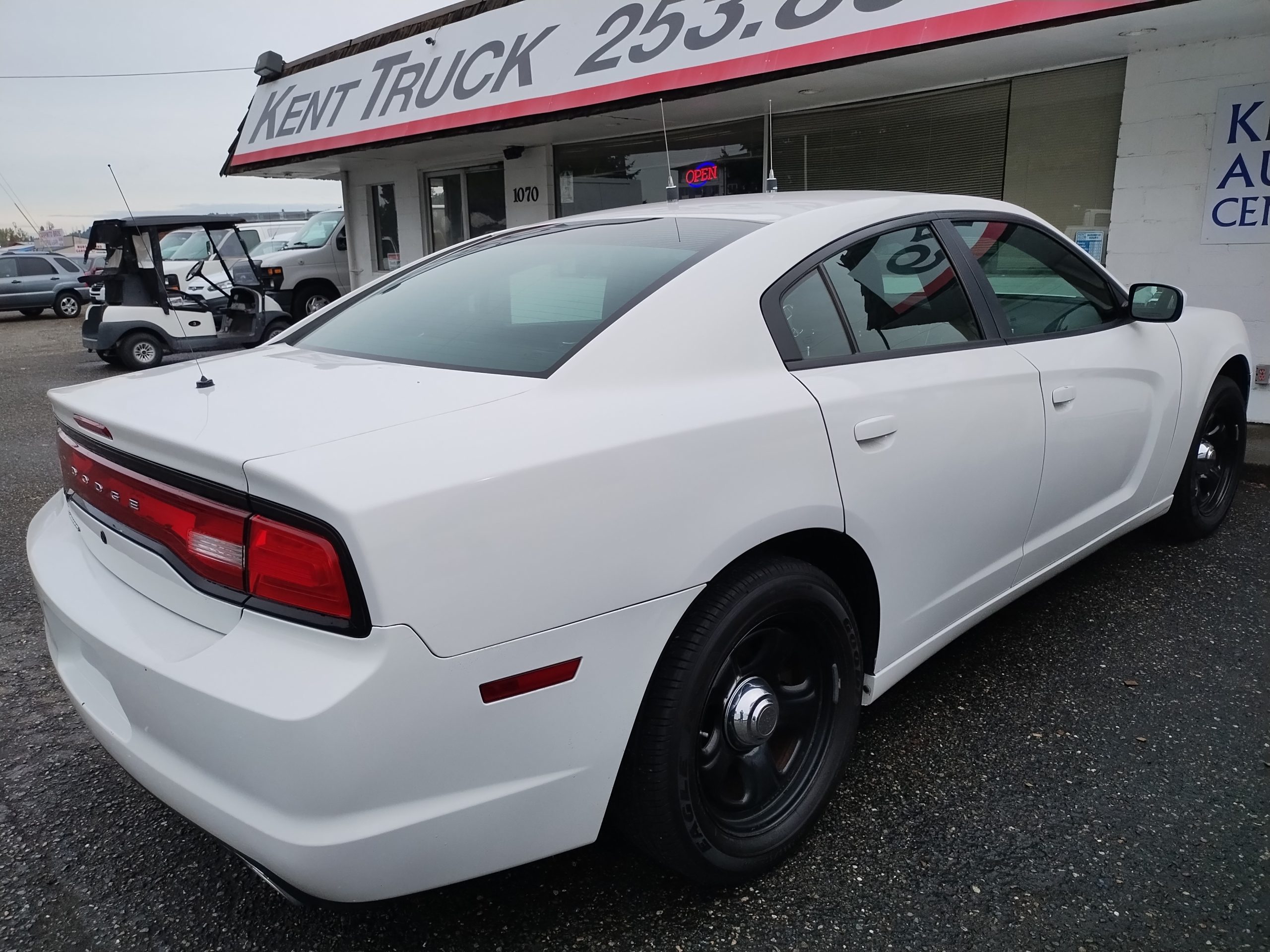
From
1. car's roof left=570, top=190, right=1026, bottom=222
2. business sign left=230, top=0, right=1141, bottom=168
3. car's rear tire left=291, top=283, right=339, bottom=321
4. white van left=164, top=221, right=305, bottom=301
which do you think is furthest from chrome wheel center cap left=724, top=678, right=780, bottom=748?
car's rear tire left=291, top=283, right=339, bottom=321

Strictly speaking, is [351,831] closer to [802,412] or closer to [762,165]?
[802,412]

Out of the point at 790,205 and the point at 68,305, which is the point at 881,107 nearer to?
the point at 790,205

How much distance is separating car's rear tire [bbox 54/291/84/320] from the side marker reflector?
23.6 m

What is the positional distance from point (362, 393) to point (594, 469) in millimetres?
564

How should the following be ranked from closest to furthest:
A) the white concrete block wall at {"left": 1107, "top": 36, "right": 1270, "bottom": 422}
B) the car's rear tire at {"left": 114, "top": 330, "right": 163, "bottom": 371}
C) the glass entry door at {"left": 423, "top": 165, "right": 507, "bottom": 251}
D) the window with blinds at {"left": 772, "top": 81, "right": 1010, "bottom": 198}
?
1. the white concrete block wall at {"left": 1107, "top": 36, "right": 1270, "bottom": 422}
2. the window with blinds at {"left": 772, "top": 81, "right": 1010, "bottom": 198}
3. the car's rear tire at {"left": 114, "top": 330, "right": 163, "bottom": 371}
4. the glass entry door at {"left": 423, "top": 165, "right": 507, "bottom": 251}

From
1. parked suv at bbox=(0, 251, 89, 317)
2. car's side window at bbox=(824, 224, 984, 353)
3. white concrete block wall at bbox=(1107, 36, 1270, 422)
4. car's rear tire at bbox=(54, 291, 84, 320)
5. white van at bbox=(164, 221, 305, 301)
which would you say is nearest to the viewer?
car's side window at bbox=(824, 224, 984, 353)

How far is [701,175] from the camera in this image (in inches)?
385

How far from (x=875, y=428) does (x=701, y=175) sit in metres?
8.20

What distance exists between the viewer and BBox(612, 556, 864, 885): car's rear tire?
182cm

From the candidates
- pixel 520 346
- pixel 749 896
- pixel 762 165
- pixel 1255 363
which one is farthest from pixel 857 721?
pixel 762 165

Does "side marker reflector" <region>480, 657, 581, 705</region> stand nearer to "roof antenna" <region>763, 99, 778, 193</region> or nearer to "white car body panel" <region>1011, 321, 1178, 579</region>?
"white car body panel" <region>1011, 321, 1178, 579</region>

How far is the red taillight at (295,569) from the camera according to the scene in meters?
1.50

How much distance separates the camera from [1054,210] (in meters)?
7.04

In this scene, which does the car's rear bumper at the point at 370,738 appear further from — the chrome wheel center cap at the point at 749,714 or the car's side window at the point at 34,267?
the car's side window at the point at 34,267
